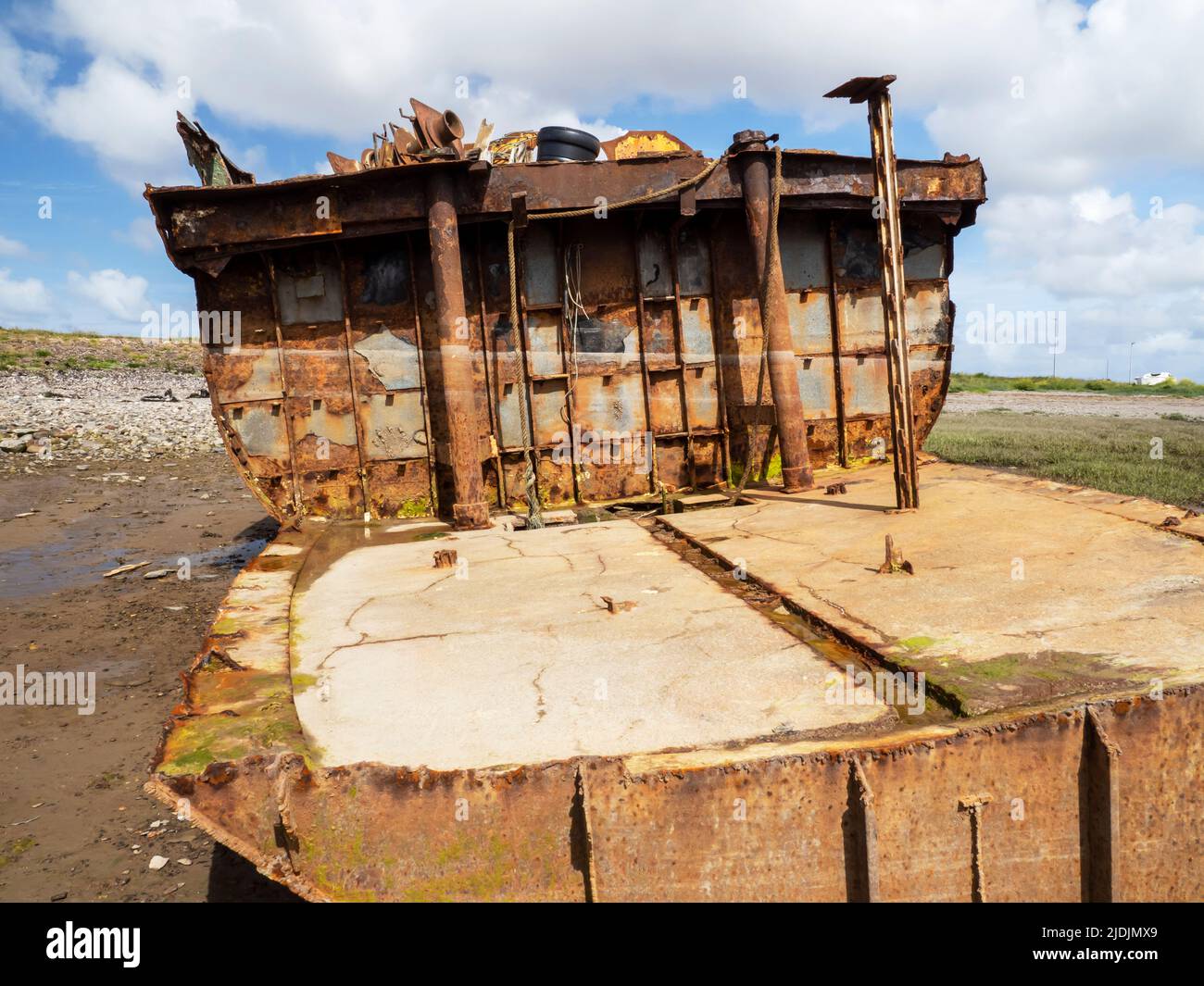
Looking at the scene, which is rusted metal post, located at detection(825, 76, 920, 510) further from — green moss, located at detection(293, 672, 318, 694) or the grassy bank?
the grassy bank

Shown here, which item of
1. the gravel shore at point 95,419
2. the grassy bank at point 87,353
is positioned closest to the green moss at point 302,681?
the gravel shore at point 95,419

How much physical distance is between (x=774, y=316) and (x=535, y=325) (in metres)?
1.93

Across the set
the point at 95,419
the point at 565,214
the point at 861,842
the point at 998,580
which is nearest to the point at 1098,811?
the point at 861,842

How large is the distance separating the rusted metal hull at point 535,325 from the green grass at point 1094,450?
10.1 feet

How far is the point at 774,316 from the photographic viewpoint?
263 inches

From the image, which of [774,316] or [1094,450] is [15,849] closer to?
[774,316]

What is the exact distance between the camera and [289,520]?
6629 millimetres

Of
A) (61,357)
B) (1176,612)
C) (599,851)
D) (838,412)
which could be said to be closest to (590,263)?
(838,412)

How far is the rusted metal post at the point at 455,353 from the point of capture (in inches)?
243

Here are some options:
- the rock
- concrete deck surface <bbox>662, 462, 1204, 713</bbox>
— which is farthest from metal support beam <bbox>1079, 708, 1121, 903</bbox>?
the rock

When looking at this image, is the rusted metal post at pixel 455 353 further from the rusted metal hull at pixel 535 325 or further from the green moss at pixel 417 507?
the green moss at pixel 417 507

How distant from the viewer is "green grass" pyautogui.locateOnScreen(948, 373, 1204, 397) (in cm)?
3650
